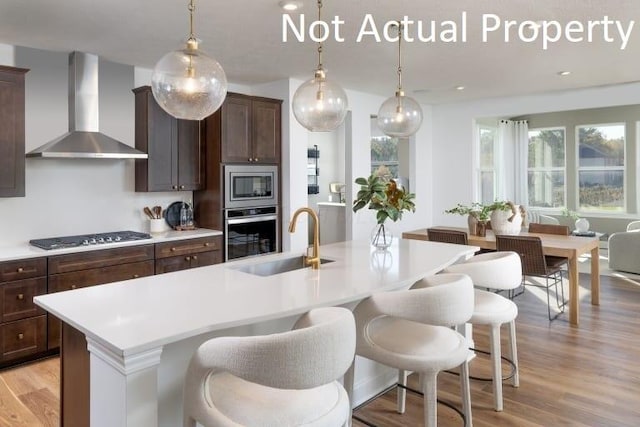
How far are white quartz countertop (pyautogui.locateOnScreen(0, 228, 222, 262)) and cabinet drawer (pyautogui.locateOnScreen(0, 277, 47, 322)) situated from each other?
0.63ft

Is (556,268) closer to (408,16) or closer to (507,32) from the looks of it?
(507,32)

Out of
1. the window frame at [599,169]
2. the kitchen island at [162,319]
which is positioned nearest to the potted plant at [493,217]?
the kitchen island at [162,319]

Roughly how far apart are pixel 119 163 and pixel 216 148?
3.05 ft

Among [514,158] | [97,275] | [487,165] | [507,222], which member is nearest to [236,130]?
[97,275]

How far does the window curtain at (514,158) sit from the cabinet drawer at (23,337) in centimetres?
795

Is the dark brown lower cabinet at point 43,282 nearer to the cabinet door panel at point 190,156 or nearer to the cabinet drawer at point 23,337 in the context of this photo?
the cabinet drawer at point 23,337

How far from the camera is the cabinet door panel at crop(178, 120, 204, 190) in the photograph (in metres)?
4.74

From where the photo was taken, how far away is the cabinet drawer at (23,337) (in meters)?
3.46

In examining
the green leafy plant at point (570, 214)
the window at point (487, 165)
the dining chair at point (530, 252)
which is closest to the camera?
the dining chair at point (530, 252)

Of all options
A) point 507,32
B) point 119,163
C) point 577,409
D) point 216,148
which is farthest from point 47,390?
point 507,32

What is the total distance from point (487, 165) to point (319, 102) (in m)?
6.68

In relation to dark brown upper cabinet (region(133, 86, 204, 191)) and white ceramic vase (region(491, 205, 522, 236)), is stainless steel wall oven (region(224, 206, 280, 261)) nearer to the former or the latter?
dark brown upper cabinet (region(133, 86, 204, 191))

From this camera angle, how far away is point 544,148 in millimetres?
9594

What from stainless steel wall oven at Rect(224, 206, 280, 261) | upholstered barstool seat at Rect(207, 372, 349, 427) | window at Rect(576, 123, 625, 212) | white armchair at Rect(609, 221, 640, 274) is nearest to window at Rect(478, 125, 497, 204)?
window at Rect(576, 123, 625, 212)
